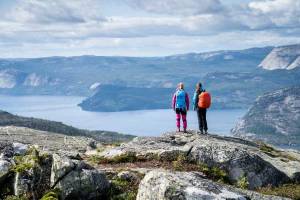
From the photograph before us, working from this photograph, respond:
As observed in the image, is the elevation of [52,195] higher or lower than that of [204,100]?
lower

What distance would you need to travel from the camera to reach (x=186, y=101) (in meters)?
41.5

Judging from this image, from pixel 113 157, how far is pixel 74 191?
943 cm

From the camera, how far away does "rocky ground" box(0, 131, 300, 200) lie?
19.9 metres

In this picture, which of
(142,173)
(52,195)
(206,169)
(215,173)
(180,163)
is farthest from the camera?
(180,163)

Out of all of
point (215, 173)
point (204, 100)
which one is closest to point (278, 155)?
point (204, 100)

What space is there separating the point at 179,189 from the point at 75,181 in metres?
5.28

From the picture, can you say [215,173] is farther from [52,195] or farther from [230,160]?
[52,195]

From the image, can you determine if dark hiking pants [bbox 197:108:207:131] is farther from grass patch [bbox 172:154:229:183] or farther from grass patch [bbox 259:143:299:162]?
grass patch [bbox 172:154:229:183]

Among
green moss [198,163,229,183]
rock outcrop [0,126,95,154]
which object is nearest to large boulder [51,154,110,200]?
green moss [198,163,229,183]

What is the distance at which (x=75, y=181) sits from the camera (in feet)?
72.2

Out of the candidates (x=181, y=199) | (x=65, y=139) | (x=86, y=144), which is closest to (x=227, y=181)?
(x=181, y=199)

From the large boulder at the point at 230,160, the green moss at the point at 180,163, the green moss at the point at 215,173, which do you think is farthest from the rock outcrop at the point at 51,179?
the large boulder at the point at 230,160

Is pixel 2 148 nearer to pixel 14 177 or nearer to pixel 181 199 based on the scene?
pixel 14 177

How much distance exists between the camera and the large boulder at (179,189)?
19078 millimetres
